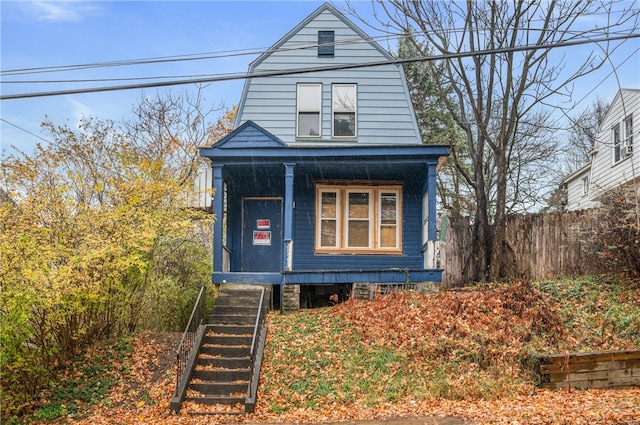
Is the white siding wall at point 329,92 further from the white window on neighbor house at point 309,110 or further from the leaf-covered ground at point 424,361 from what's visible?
the leaf-covered ground at point 424,361

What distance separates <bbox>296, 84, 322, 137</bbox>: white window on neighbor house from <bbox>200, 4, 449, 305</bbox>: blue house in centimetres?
3

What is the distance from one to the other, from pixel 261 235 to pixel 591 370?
902 cm

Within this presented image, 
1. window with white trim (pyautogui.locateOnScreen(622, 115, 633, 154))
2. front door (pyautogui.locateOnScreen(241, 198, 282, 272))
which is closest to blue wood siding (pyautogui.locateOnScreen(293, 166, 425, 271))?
front door (pyautogui.locateOnScreen(241, 198, 282, 272))

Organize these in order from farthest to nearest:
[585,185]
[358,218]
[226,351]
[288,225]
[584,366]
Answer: [585,185] → [358,218] → [288,225] → [226,351] → [584,366]

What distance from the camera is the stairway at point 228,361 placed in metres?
9.16

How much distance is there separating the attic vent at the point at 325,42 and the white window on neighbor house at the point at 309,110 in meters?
0.88

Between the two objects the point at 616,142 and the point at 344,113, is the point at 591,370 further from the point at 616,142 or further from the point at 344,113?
the point at 616,142

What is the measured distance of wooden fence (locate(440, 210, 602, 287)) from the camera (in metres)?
15.4

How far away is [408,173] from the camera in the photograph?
15406 millimetres

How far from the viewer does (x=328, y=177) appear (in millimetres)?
15609

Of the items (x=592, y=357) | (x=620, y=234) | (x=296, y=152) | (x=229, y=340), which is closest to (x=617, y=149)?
(x=620, y=234)

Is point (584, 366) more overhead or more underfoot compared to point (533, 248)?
more underfoot

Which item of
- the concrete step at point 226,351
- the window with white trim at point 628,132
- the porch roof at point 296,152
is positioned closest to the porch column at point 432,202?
the porch roof at point 296,152

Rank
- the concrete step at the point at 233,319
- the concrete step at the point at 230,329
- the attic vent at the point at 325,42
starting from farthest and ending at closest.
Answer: the attic vent at the point at 325,42 → the concrete step at the point at 233,319 → the concrete step at the point at 230,329
